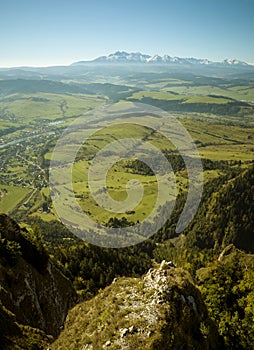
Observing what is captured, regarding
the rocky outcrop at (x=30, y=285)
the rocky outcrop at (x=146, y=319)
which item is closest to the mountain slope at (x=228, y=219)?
the rocky outcrop at (x=30, y=285)

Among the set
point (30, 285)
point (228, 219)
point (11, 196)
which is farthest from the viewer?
point (11, 196)

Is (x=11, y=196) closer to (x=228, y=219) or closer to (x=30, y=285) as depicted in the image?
(x=228, y=219)

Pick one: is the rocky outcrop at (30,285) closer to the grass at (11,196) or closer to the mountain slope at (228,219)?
the mountain slope at (228,219)

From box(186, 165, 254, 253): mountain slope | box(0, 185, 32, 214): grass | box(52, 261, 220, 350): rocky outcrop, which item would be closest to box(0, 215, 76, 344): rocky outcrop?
box(52, 261, 220, 350): rocky outcrop

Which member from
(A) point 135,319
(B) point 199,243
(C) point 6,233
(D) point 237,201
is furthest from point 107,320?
(D) point 237,201

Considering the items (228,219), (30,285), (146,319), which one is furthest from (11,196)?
(146,319)
